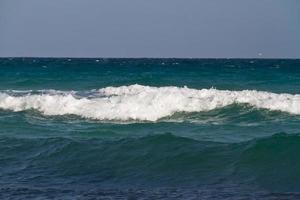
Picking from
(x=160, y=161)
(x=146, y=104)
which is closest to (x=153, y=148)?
(x=160, y=161)

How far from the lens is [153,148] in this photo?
42.0ft

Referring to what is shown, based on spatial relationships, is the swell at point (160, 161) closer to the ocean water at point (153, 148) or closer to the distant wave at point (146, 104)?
the ocean water at point (153, 148)

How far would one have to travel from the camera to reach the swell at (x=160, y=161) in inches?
421

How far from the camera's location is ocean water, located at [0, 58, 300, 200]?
10023 millimetres

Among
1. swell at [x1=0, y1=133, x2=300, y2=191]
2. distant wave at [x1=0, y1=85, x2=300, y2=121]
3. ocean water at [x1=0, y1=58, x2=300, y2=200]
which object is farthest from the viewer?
distant wave at [x1=0, y1=85, x2=300, y2=121]

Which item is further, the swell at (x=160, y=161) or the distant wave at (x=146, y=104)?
the distant wave at (x=146, y=104)

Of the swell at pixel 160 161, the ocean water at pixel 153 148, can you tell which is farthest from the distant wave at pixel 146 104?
the swell at pixel 160 161

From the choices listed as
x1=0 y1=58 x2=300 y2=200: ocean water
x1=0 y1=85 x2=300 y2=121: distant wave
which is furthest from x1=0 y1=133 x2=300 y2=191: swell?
x1=0 y1=85 x2=300 y2=121: distant wave

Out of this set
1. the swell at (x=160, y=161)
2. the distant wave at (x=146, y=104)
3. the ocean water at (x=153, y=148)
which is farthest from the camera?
the distant wave at (x=146, y=104)

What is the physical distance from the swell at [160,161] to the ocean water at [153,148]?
2cm

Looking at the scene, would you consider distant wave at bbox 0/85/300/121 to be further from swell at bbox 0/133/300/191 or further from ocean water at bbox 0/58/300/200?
swell at bbox 0/133/300/191

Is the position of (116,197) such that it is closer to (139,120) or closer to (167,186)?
(167,186)

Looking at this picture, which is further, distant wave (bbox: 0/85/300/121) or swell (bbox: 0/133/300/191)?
distant wave (bbox: 0/85/300/121)

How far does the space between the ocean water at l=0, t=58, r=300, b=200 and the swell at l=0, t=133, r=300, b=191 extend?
2 centimetres
